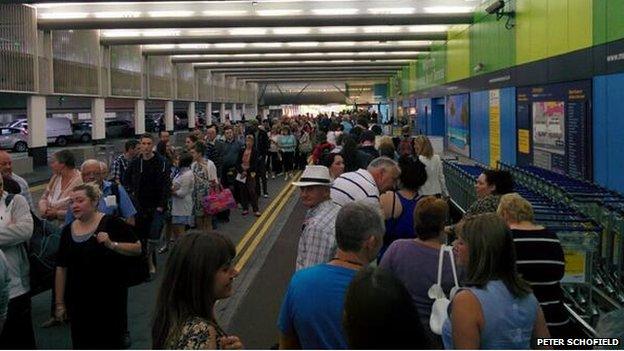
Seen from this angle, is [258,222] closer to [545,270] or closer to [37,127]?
[545,270]

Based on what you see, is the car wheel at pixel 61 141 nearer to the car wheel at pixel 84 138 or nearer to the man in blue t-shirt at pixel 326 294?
the car wheel at pixel 84 138

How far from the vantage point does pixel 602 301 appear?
6.94 meters

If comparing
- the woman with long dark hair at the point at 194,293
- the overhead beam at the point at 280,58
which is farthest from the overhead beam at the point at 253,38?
the woman with long dark hair at the point at 194,293

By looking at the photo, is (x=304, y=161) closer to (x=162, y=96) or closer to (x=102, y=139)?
(x=102, y=139)

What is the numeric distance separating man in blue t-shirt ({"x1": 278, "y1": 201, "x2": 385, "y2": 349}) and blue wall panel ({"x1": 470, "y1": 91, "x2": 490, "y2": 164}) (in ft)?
56.2

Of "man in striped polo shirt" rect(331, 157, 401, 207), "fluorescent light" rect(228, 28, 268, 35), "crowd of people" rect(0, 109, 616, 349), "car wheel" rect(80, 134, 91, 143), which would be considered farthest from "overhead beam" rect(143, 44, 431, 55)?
"man in striped polo shirt" rect(331, 157, 401, 207)

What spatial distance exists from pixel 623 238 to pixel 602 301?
2.36ft

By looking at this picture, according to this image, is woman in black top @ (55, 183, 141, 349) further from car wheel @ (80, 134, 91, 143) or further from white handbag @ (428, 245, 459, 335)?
car wheel @ (80, 134, 91, 143)

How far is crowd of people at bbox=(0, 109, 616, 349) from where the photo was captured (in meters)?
2.68

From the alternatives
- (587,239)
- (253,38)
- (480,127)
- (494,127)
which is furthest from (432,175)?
(253,38)

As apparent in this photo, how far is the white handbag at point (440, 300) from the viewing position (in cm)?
346

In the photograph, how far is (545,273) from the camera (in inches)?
167

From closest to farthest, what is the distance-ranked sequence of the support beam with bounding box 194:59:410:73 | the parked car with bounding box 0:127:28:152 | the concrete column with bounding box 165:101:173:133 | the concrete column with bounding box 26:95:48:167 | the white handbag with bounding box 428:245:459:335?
the white handbag with bounding box 428:245:459:335 → the concrete column with bounding box 26:95:48:167 → the concrete column with bounding box 165:101:173:133 → the support beam with bounding box 194:59:410:73 → the parked car with bounding box 0:127:28:152

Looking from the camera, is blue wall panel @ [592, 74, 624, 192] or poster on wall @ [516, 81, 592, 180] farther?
poster on wall @ [516, 81, 592, 180]
